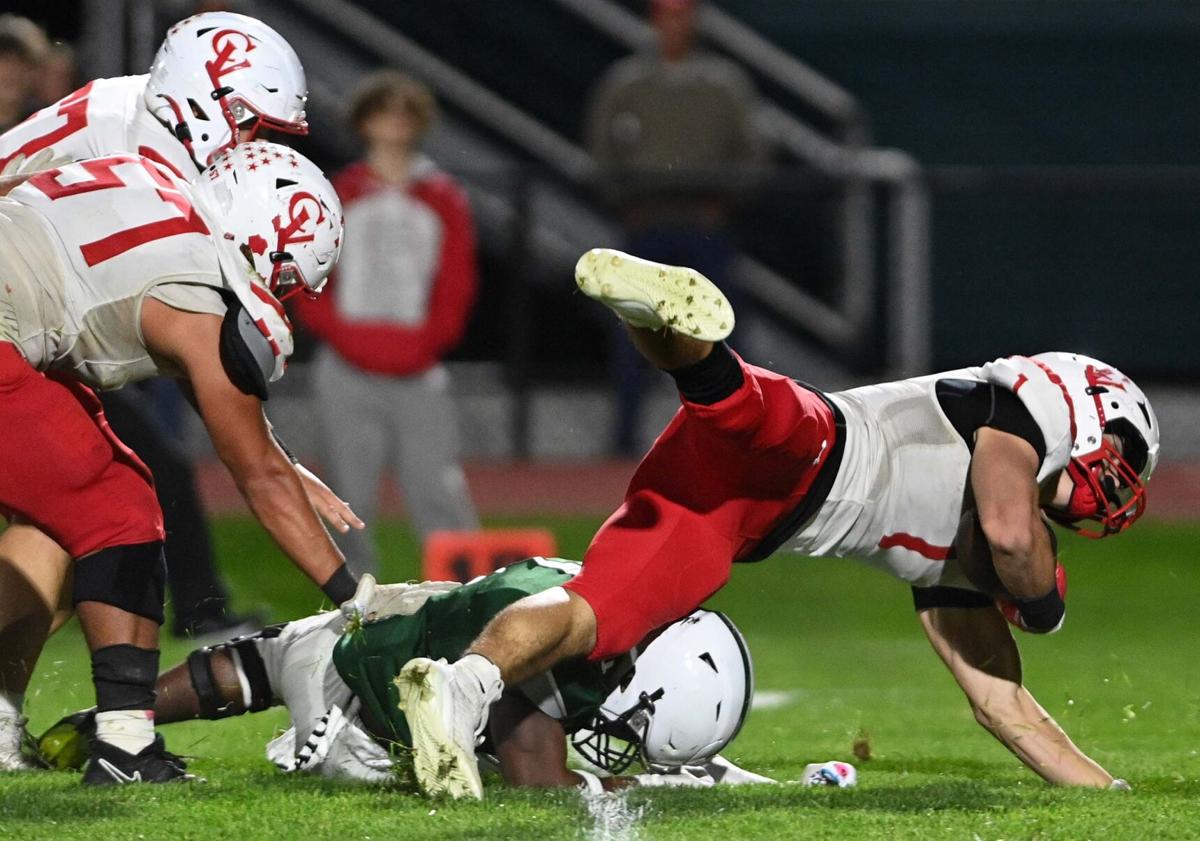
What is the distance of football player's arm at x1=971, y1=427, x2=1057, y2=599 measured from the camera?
468 cm

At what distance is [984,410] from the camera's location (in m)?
4.96

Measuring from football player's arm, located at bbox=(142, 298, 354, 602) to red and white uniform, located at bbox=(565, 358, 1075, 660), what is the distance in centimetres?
54

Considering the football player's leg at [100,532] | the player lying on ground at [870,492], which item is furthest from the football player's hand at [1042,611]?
the football player's leg at [100,532]

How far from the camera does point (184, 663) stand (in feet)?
16.8

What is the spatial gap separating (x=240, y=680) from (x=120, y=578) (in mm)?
544

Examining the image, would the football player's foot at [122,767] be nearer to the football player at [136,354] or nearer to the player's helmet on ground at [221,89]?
the football player at [136,354]

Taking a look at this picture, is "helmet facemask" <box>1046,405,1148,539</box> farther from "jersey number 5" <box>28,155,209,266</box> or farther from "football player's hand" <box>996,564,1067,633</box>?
"jersey number 5" <box>28,155,209,266</box>

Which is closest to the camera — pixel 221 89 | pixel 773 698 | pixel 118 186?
pixel 118 186

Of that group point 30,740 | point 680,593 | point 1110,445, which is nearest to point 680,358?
point 680,593

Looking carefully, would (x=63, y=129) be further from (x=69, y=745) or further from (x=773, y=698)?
(x=773, y=698)

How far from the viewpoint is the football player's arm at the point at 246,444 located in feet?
14.8

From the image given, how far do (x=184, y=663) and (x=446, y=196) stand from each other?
415 cm

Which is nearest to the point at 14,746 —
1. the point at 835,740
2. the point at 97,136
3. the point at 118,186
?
the point at 118,186

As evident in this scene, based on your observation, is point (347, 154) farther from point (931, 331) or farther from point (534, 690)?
point (534, 690)
